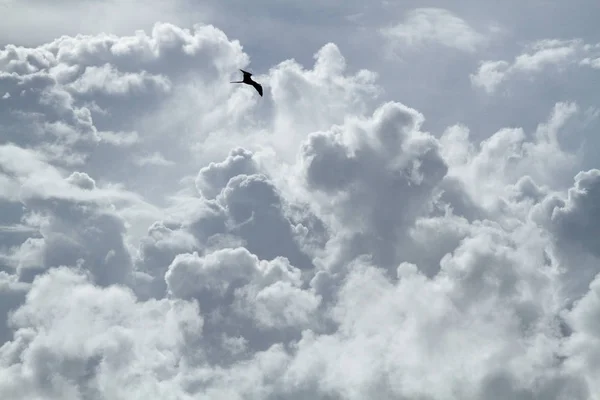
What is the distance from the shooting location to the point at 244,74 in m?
65.2
